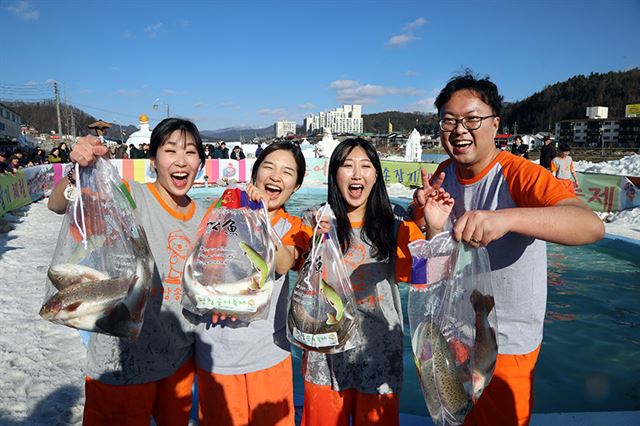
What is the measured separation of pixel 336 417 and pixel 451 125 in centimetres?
165

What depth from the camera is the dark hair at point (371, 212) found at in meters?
2.18

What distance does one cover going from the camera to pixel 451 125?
6.23 ft

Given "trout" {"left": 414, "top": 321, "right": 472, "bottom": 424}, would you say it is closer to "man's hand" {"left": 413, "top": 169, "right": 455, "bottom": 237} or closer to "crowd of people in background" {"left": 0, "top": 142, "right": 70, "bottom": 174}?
"man's hand" {"left": 413, "top": 169, "right": 455, "bottom": 237}

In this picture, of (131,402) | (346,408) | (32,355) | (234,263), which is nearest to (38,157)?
(32,355)

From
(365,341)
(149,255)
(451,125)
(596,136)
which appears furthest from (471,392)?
(596,136)

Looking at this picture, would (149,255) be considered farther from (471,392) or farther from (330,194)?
(471,392)

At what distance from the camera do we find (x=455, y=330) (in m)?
1.73

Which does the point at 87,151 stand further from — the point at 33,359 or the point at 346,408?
the point at 33,359

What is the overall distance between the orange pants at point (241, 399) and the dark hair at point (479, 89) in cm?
171

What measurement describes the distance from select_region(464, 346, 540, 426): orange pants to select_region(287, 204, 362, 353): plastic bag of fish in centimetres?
69

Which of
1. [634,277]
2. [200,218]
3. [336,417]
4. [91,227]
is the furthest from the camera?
[634,277]

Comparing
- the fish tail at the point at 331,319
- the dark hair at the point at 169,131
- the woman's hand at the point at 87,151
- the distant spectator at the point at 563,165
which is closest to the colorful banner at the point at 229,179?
the distant spectator at the point at 563,165

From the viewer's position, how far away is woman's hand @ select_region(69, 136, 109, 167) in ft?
5.98

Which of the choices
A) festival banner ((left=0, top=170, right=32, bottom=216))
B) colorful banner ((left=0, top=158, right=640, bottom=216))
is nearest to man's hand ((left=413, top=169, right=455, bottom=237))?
colorful banner ((left=0, top=158, right=640, bottom=216))
